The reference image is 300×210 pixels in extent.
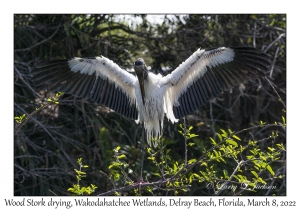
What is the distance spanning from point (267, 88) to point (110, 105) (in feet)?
9.20

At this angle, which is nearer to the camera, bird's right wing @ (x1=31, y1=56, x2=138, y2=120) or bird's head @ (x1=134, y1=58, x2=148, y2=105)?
bird's head @ (x1=134, y1=58, x2=148, y2=105)

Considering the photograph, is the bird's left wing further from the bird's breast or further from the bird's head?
the bird's head

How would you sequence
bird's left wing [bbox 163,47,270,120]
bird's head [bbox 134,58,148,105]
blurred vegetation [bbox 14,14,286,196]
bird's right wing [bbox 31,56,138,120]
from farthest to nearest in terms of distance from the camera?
1. blurred vegetation [bbox 14,14,286,196]
2. bird's right wing [bbox 31,56,138,120]
3. bird's head [bbox 134,58,148,105]
4. bird's left wing [bbox 163,47,270,120]

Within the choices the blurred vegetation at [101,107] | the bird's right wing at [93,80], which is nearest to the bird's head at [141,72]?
the bird's right wing at [93,80]

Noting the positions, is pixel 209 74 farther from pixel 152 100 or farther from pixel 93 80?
pixel 93 80

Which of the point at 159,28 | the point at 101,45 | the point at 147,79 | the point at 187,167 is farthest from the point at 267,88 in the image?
the point at 187,167

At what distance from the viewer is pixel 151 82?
5.04m

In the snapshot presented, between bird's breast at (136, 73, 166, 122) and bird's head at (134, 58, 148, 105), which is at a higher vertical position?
bird's head at (134, 58, 148, 105)

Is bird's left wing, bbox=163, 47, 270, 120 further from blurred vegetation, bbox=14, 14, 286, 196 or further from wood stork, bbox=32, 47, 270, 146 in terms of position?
blurred vegetation, bbox=14, 14, 286, 196

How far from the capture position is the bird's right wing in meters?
5.02

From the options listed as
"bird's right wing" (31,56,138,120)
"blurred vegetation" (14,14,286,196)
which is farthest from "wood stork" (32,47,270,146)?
"blurred vegetation" (14,14,286,196)

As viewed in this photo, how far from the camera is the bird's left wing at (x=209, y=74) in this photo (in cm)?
464

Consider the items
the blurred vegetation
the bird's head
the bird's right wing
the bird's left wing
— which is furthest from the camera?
the blurred vegetation

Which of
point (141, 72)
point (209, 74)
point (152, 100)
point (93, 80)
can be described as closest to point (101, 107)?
point (93, 80)
